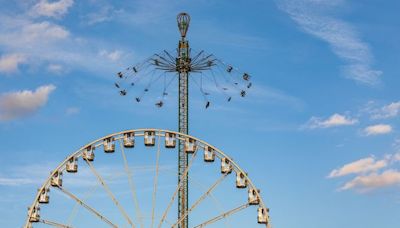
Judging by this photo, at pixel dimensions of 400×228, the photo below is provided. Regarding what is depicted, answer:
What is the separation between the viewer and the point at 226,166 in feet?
194

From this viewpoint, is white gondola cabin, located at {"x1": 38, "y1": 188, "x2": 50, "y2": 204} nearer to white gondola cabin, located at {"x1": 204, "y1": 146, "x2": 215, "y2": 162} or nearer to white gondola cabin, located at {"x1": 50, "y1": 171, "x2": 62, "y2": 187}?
white gondola cabin, located at {"x1": 50, "y1": 171, "x2": 62, "y2": 187}

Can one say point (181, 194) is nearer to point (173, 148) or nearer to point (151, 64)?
point (173, 148)

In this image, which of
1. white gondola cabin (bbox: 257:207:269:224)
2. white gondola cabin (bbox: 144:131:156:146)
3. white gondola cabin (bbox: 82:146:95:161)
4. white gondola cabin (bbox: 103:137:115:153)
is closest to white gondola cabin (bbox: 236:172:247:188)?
white gondola cabin (bbox: 257:207:269:224)

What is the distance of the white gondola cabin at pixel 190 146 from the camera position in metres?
59.5

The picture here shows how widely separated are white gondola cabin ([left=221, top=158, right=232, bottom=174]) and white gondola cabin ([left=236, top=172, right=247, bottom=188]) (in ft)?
2.60

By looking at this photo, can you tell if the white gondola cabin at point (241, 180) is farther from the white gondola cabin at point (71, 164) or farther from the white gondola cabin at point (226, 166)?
the white gondola cabin at point (71, 164)

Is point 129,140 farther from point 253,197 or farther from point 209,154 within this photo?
point 253,197

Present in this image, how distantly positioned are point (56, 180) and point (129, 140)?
6.13 metres

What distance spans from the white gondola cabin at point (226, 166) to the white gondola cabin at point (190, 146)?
2355 millimetres

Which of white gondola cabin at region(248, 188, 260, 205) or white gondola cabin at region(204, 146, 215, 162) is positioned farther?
white gondola cabin at region(204, 146, 215, 162)

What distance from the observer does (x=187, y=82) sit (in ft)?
231

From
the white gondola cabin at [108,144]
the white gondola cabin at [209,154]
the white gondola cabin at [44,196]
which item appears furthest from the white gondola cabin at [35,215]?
the white gondola cabin at [209,154]

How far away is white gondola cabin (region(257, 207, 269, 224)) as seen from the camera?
56625 mm

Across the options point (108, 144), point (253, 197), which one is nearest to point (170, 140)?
point (108, 144)
